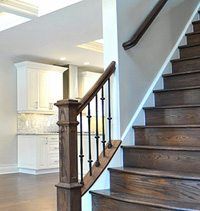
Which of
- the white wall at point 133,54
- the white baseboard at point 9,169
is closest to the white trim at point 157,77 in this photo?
the white wall at point 133,54

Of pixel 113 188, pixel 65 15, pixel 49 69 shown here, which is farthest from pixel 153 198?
pixel 49 69

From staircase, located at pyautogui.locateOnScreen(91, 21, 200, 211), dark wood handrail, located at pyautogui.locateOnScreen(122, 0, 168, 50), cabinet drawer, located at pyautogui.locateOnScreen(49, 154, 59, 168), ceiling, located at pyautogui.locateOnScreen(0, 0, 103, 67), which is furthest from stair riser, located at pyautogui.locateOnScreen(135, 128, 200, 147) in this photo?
cabinet drawer, located at pyautogui.locateOnScreen(49, 154, 59, 168)

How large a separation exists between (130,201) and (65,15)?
10.1ft

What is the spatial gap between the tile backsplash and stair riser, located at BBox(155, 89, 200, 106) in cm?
445

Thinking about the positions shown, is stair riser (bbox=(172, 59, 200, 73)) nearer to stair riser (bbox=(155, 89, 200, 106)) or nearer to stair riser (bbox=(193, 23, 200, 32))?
stair riser (bbox=(155, 89, 200, 106))

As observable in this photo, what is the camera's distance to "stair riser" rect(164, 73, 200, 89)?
3.65 m

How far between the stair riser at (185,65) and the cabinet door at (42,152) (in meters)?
3.90

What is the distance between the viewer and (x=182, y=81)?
3750 mm

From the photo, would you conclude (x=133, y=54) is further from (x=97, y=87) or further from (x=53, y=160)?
(x=53, y=160)

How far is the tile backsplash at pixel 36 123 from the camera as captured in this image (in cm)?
758

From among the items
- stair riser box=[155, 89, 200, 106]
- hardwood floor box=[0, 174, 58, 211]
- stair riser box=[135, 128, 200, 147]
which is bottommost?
hardwood floor box=[0, 174, 58, 211]

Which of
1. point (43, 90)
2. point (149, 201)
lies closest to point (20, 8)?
point (43, 90)

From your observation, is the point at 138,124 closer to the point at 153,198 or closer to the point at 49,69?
the point at 153,198

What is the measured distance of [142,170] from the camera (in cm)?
293
